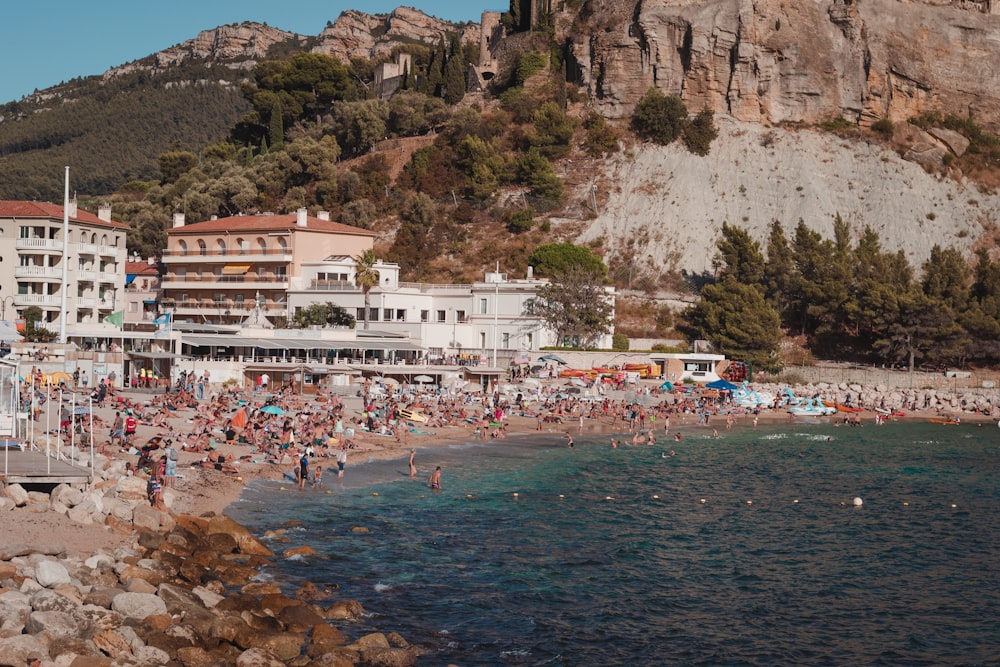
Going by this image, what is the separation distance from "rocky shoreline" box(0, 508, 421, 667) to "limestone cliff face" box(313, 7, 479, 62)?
13876 cm

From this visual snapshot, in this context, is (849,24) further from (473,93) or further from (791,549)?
(791,549)

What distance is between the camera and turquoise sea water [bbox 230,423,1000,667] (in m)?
20.3

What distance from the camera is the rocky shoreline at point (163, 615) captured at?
640 inches

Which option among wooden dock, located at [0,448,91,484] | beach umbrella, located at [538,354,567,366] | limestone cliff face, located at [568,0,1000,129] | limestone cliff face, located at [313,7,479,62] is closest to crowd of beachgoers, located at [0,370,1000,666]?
wooden dock, located at [0,448,91,484]

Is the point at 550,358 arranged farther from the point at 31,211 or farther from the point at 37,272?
the point at 31,211

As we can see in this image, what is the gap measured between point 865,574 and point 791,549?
251 cm

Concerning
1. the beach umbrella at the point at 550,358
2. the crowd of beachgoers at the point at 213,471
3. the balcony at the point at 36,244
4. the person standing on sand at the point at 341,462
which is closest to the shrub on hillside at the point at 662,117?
the crowd of beachgoers at the point at 213,471

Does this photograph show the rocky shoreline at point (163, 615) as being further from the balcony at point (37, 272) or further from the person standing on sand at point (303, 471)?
the balcony at point (37, 272)

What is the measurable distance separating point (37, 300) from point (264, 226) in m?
17.1

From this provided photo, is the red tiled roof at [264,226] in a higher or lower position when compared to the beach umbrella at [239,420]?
higher

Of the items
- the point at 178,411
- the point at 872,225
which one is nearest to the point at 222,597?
the point at 178,411

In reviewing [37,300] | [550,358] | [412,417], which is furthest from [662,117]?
[37,300]

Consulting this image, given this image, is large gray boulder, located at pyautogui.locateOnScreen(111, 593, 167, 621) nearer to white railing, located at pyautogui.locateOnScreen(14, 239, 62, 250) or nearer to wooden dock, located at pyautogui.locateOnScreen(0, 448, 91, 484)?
wooden dock, located at pyautogui.locateOnScreen(0, 448, 91, 484)

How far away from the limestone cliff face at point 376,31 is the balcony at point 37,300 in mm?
101668
